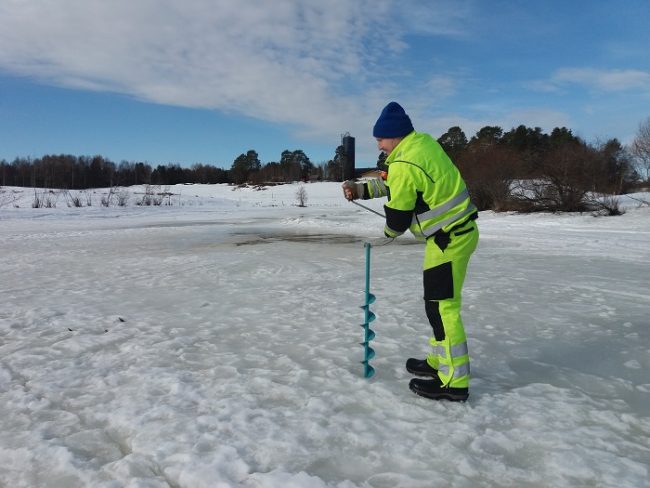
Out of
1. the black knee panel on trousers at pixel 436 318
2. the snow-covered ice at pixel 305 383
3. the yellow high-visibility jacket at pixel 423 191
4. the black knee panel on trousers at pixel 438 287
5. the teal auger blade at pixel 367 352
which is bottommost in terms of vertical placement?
the snow-covered ice at pixel 305 383

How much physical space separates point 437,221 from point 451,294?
50cm

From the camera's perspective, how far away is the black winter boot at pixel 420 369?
12.3 ft

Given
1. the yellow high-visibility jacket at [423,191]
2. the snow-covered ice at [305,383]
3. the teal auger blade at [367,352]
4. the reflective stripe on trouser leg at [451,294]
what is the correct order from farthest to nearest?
1. the teal auger blade at [367,352]
2. the reflective stripe on trouser leg at [451,294]
3. the yellow high-visibility jacket at [423,191]
4. the snow-covered ice at [305,383]

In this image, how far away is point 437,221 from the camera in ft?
10.6

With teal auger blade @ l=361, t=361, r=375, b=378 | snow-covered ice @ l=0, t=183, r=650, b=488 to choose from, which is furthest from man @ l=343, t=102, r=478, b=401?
teal auger blade @ l=361, t=361, r=375, b=378

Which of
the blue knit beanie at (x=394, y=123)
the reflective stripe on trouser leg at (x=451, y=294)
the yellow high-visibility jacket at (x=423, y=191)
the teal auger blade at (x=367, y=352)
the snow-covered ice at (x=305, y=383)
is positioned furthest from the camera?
the teal auger blade at (x=367, y=352)

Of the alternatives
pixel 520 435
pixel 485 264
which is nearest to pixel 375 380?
pixel 520 435

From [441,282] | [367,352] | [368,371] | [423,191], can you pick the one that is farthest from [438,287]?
[368,371]

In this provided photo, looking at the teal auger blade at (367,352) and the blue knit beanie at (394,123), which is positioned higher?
the blue knit beanie at (394,123)

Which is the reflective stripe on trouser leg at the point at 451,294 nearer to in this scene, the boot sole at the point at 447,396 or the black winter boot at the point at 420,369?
the boot sole at the point at 447,396

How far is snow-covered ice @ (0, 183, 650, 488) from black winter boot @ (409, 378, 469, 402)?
0.08 meters

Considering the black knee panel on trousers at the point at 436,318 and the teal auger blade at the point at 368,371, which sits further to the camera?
the teal auger blade at the point at 368,371

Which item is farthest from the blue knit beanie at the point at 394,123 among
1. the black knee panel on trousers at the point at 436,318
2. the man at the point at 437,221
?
the black knee panel on trousers at the point at 436,318

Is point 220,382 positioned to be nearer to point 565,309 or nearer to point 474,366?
point 474,366
